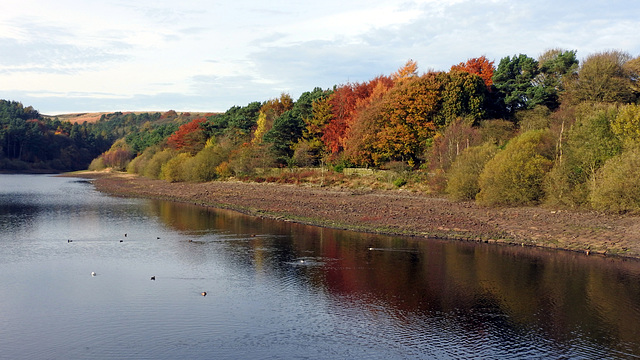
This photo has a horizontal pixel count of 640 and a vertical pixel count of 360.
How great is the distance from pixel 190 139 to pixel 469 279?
8903 cm

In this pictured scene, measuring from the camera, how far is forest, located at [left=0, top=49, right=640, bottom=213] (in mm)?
41781

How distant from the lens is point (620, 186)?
36656 millimetres

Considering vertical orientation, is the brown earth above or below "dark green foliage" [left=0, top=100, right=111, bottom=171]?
below

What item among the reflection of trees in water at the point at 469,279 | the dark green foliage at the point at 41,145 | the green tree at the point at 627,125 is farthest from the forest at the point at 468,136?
the dark green foliage at the point at 41,145

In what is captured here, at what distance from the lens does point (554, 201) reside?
137ft

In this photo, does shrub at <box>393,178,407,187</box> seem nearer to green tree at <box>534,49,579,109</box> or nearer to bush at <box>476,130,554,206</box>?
bush at <box>476,130,554,206</box>

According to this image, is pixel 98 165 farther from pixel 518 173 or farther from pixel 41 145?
pixel 518 173

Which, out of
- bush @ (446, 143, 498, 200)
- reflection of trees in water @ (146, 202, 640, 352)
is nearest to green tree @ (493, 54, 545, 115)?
bush @ (446, 143, 498, 200)

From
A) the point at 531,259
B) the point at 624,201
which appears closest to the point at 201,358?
the point at 531,259

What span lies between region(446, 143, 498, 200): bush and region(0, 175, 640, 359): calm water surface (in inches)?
544

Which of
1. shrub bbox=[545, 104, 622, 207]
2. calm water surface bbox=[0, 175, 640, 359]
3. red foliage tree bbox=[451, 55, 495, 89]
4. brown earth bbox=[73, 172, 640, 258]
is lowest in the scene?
calm water surface bbox=[0, 175, 640, 359]

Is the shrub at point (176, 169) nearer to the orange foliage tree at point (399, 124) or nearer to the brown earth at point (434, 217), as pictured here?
the brown earth at point (434, 217)

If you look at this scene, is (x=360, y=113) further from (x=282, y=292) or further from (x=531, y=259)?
(x=282, y=292)

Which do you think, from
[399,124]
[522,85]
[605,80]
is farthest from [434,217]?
[522,85]
